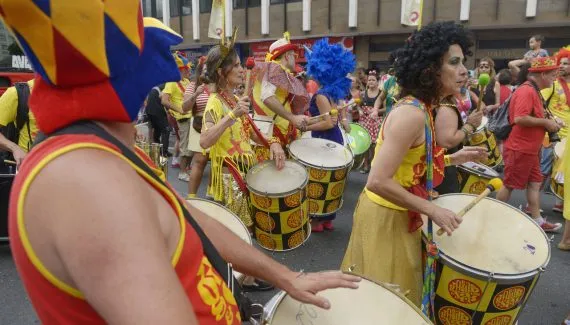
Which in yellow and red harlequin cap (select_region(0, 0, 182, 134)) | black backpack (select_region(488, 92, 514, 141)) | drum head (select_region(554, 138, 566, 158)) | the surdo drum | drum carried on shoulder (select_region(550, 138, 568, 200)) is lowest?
drum carried on shoulder (select_region(550, 138, 568, 200))

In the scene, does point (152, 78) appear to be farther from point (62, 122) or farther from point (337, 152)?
point (337, 152)

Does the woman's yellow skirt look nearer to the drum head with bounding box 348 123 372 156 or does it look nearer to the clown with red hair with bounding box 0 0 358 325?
the clown with red hair with bounding box 0 0 358 325

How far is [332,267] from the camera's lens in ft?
13.0

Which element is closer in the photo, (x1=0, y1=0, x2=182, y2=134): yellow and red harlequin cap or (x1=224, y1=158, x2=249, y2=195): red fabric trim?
(x1=0, y1=0, x2=182, y2=134): yellow and red harlequin cap

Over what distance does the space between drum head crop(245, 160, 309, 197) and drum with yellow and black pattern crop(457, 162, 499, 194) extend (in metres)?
1.49

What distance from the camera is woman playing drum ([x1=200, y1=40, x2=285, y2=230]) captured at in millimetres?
3443

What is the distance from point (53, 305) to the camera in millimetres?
729

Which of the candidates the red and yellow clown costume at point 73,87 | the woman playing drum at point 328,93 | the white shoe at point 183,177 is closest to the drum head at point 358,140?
the woman playing drum at point 328,93

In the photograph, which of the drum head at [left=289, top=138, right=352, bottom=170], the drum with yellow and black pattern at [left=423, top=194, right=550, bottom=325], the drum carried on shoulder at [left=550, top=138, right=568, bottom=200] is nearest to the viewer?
the drum with yellow and black pattern at [left=423, top=194, right=550, bottom=325]

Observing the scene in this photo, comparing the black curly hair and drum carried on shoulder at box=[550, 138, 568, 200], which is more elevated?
the black curly hair

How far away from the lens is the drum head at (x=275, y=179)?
334 centimetres

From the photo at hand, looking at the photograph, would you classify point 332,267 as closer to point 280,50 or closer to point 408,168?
point 408,168

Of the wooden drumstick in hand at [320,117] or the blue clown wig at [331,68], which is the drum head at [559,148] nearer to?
the blue clown wig at [331,68]

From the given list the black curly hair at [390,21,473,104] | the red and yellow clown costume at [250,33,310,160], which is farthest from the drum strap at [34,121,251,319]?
the red and yellow clown costume at [250,33,310,160]
